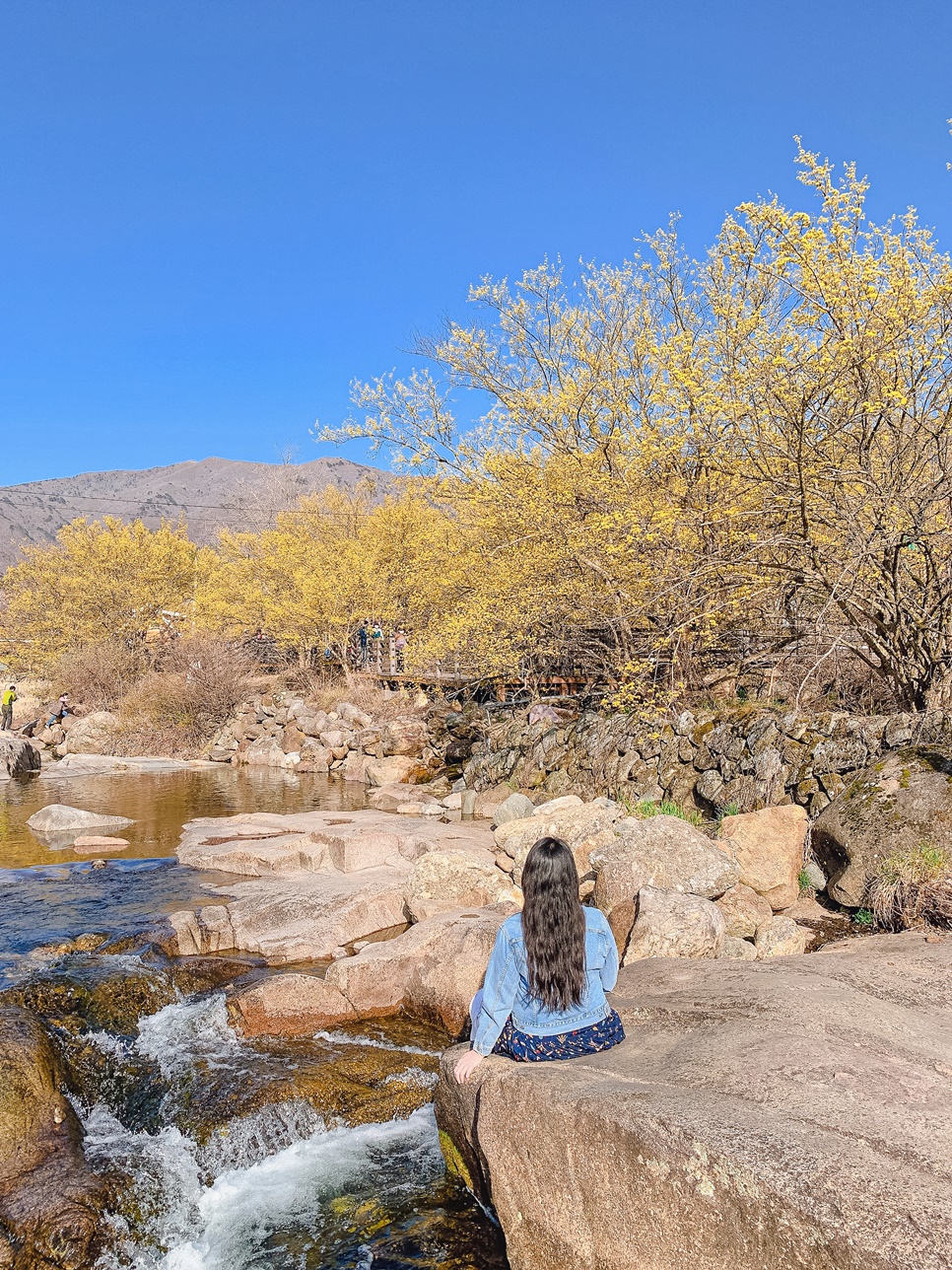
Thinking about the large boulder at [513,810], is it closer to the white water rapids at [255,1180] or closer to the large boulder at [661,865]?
the large boulder at [661,865]

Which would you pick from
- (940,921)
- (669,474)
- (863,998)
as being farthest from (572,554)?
(863,998)

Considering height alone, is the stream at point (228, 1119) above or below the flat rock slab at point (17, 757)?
below

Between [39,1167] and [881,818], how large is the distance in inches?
290

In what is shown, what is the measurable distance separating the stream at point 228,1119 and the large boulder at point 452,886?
5.63 feet

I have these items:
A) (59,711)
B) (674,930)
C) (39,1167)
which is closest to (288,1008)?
(39,1167)

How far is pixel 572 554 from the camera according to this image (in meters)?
13.7

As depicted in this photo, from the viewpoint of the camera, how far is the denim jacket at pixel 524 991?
385cm

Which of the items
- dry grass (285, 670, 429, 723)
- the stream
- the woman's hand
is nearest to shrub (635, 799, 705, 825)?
the stream

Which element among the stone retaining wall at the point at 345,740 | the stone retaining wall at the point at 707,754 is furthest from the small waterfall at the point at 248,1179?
the stone retaining wall at the point at 345,740

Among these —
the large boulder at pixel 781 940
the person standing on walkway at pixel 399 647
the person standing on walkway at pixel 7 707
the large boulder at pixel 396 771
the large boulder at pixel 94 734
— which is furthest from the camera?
the person standing on walkway at pixel 7 707

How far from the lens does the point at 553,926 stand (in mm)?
3709

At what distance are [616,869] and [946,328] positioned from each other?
20.4ft

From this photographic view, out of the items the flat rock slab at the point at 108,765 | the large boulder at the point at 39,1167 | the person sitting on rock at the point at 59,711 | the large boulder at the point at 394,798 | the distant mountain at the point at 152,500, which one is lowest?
the large boulder at the point at 39,1167

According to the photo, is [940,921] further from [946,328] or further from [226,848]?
[226,848]
